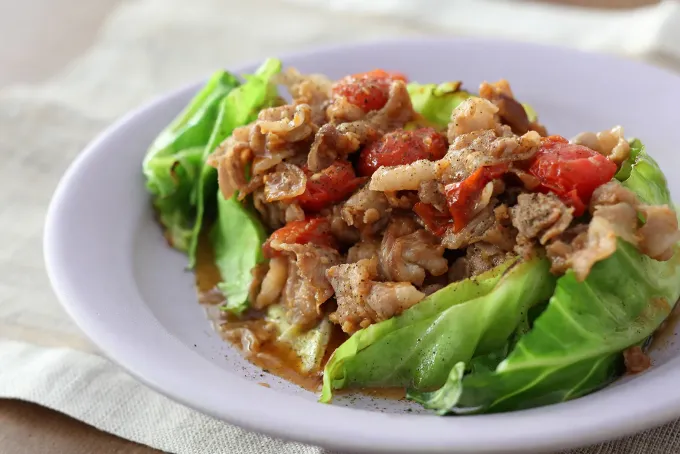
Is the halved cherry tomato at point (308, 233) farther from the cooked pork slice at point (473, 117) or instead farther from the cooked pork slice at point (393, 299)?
the cooked pork slice at point (473, 117)

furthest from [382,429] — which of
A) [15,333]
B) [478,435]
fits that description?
[15,333]

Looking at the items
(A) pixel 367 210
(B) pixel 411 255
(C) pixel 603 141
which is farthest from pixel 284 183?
(C) pixel 603 141

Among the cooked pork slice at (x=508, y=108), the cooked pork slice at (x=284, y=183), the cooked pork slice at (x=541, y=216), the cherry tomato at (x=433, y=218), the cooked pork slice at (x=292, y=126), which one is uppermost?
the cooked pork slice at (x=508, y=108)

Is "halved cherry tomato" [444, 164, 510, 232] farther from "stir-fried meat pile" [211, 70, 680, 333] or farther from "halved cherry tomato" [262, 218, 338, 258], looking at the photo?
"halved cherry tomato" [262, 218, 338, 258]

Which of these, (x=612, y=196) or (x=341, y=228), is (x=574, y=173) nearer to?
(x=612, y=196)

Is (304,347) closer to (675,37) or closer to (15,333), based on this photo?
(15,333)

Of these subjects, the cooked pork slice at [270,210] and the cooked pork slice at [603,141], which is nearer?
the cooked pork slice at [603,141]

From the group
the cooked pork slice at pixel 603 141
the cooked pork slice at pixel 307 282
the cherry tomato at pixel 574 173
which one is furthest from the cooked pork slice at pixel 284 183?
the cooked pork slice at pixel 603 141
